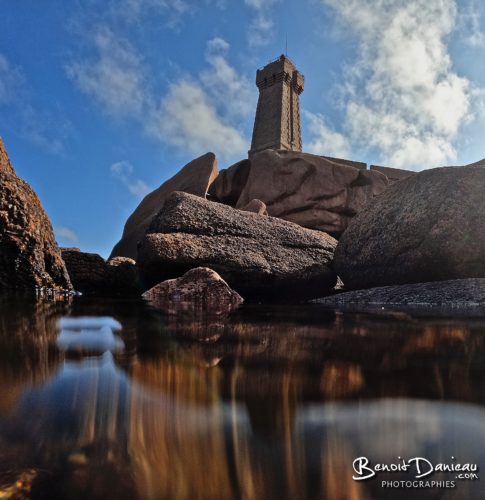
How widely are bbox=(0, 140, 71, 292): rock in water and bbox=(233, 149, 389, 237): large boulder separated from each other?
24.1 ft

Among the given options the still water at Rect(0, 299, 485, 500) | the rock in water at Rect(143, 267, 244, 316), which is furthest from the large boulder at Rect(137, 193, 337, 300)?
the still water at Rect(0, 299, 485, 500)

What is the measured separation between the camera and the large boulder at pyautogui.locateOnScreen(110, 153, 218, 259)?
38.0 feet

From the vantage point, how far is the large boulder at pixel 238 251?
496cm

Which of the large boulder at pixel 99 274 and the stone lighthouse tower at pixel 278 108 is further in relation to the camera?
the stone lighthouse tower at pixel 278 108

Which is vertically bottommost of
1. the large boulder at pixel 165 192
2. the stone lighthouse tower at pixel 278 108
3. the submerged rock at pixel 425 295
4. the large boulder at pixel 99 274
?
the submerged rock at pixel 425 295

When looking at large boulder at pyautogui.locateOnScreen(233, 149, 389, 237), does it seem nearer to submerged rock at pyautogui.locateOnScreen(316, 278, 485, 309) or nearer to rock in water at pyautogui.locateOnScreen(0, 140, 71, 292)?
rock in water at pyautogui.locateOnScreen(0, 140, 71, 292)

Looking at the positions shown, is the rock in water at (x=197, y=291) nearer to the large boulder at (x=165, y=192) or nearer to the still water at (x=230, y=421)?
the still water at (x=230, y=421)

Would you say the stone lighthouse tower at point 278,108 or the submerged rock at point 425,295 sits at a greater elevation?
the stone lighthouse tower at point 278,108

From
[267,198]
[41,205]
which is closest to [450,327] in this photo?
[41,205]

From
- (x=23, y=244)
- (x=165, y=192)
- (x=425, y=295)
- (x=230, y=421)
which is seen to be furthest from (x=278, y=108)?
(x=230, y=421)

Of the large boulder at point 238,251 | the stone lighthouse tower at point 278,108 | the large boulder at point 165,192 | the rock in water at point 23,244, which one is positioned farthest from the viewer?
the stone lighthouse tower at point 278,108

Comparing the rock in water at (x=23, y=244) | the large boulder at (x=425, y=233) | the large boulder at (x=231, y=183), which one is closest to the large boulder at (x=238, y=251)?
the large boulder at (x=425, y=233)

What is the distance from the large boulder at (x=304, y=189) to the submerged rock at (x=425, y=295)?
7734mm

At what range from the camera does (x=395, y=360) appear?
1060 mm
